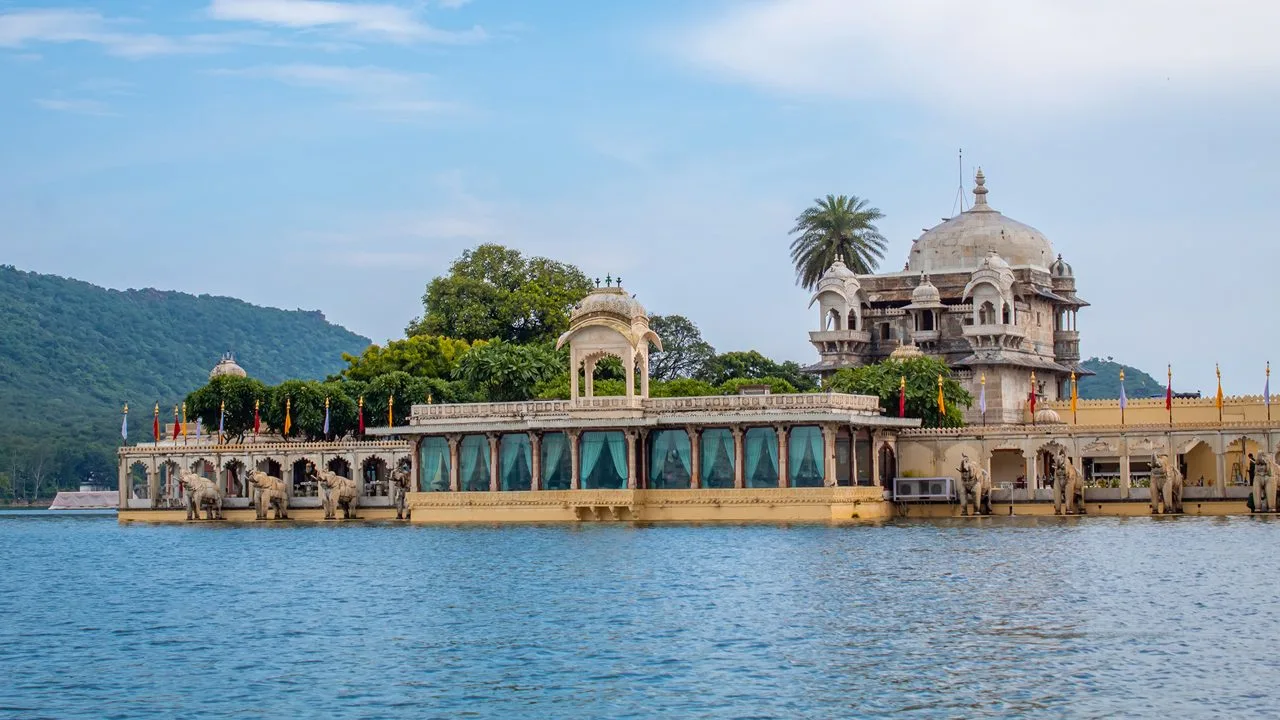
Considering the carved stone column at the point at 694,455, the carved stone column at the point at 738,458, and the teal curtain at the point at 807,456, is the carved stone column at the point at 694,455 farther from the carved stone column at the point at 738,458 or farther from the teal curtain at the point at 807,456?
the teal curtain at the point at 807,456

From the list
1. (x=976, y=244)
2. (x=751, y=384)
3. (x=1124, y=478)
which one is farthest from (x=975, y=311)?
(x=1124, y=478)

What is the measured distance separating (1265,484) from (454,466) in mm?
30840

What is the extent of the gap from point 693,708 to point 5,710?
11.0 metres

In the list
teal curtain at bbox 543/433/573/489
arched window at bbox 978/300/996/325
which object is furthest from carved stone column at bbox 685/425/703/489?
arched window at bbox 978/300/996/325

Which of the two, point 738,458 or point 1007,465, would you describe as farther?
point 1007,465

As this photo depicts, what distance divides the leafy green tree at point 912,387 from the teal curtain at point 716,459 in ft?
40.2

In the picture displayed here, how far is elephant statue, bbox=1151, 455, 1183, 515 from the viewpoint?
250ft

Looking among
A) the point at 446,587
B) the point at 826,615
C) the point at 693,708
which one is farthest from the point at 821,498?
the point at 693,708

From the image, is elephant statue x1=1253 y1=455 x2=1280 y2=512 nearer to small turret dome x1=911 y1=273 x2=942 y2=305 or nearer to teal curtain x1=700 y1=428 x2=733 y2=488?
teal curtain x1=700 y1=428 x2=733 y2=488

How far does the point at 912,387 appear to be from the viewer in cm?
8806

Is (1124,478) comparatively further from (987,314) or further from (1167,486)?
(987,314)

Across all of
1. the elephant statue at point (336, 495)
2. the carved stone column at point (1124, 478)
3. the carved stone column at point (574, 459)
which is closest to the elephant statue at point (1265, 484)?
the carved stone column at point (1124, 478)

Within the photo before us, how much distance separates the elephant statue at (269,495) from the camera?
87.5m

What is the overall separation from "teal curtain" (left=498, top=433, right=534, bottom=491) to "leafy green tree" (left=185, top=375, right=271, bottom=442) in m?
22.6
